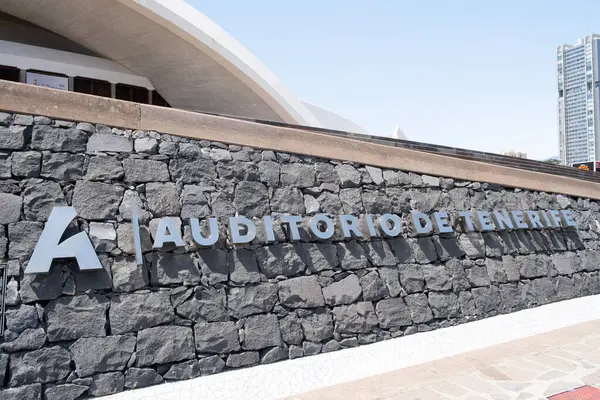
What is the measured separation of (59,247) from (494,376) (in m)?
4.51

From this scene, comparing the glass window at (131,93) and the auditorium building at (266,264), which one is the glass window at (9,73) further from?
the auditorium building at (266,264)

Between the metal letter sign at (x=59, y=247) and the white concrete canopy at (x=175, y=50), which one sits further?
the white concrete canopy at (x=175, y=50)

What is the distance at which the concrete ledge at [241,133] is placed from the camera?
4531 mm

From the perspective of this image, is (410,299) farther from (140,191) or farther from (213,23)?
(213,23)

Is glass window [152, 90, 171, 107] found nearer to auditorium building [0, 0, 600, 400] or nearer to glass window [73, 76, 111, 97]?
glass window [73, 76, 111, 97]

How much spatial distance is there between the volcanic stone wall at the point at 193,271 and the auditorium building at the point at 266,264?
0.6 inches

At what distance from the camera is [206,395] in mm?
4621

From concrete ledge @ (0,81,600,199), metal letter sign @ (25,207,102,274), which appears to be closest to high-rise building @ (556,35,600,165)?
concrete ledge @ (0,81,600,199)

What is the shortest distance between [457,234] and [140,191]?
431cm

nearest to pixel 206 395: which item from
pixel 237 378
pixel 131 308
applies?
pixel 237 378

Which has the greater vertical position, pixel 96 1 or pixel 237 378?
pixel 96 1

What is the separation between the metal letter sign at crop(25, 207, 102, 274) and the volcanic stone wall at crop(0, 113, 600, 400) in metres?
0.10

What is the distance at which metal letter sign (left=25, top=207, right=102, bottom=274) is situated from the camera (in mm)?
4145

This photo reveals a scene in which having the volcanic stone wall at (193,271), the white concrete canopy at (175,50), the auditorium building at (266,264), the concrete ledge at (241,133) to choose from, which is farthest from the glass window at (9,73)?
the volcanic stone wall at (193,271)
